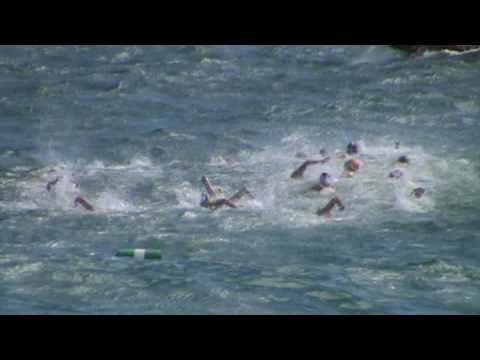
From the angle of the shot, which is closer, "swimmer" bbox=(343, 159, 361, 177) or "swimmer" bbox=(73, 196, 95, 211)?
"swimmer" bbox=(73, 196, 95, 211)

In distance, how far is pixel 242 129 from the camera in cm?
2025

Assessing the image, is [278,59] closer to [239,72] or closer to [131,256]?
[239,72]

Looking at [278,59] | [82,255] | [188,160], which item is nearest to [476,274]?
[82,255]

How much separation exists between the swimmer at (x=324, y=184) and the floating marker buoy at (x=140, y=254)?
14.5 ft

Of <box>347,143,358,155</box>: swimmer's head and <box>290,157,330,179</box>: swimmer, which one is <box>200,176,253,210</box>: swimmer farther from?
<box>347,143,358,155</box>: swimmer's head

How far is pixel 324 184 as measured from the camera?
597 inches

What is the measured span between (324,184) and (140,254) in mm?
4798

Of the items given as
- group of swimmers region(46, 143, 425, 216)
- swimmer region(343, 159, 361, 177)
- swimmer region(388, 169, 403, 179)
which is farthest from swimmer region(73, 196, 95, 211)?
swimmer region(388, 169, 403, 179)

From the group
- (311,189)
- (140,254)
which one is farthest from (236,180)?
(140,254)

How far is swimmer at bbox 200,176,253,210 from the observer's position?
14.5 meters

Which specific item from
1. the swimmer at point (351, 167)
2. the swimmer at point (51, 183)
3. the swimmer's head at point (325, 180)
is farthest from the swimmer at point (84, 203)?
the swimmer at point (351, 167)

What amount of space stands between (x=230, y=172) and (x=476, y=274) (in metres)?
6.81

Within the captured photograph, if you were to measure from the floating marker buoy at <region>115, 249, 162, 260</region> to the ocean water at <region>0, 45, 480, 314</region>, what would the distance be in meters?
0.13

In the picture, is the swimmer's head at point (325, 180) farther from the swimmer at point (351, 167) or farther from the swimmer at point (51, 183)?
the swimmer at point (51, 183)
